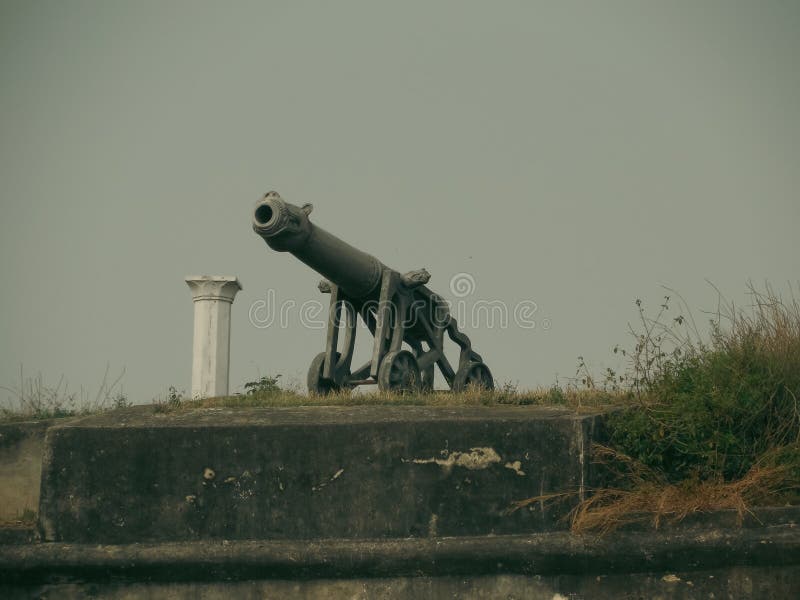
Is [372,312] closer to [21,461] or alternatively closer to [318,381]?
[318,381]

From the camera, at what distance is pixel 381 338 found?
977 centimetres

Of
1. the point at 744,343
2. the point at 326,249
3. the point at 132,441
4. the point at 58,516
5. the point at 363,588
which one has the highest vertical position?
the point at 326,249

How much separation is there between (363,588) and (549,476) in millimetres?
1459

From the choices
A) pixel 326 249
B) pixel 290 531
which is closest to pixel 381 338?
pixel 326 249

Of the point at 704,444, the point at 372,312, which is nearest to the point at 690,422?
the point at 704,444

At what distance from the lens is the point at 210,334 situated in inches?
499

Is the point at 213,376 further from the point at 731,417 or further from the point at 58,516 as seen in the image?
the point at 731,417

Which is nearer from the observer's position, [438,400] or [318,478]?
[318,478]

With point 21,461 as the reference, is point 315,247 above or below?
above

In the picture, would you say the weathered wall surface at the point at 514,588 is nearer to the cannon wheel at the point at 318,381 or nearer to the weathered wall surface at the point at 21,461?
the weathered wall surface at the point at 21,461

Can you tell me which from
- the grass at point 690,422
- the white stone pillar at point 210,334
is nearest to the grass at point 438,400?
the grass at point 690,422

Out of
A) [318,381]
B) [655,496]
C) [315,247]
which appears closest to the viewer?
[655,496]

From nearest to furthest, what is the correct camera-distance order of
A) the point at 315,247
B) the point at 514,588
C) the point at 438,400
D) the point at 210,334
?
the point at 514,588, the point at 438,400, the point at 315,247, the point at 210,334

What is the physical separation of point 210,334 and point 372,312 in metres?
3.06
